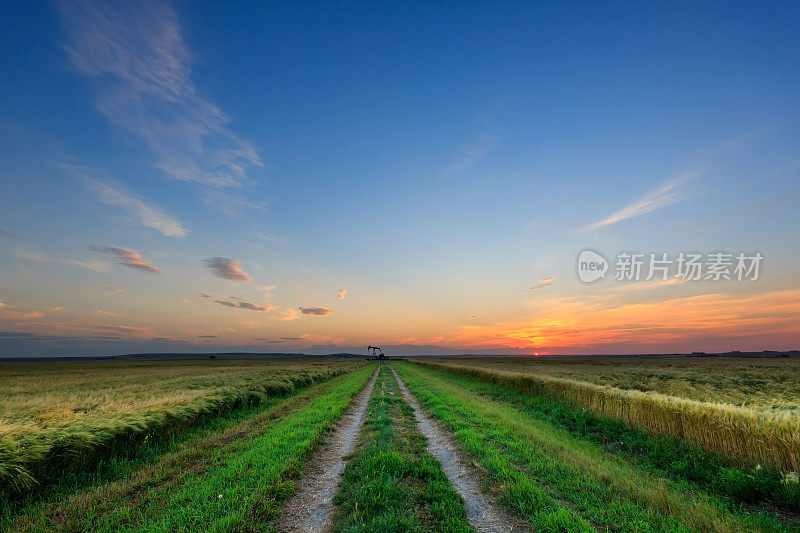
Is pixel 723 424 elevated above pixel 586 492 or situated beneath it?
elevated above

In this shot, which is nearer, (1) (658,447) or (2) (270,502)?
(2) (270,502)

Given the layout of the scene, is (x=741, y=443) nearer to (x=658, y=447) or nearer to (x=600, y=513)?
(x=658, y=447)

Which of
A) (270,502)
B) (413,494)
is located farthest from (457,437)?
(270,502)

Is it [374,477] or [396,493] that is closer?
[396,493]

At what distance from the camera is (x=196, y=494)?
6434mm

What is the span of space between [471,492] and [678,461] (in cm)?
611

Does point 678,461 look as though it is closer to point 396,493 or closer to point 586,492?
point 586,492

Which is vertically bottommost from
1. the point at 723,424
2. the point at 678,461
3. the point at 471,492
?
the point at 678,461

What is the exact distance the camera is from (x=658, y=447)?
370 inches

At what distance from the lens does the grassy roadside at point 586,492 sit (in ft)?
17.4

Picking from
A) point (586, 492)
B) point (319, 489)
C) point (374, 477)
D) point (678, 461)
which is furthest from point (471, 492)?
point (678, 461)

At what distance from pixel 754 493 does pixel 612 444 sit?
425 cm

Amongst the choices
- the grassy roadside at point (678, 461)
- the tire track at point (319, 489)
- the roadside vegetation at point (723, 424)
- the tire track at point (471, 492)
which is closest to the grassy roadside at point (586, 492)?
the tire track at point (471, 492)

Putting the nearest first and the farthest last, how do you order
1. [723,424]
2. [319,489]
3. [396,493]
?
[396,493], [319,489], [723,424]
